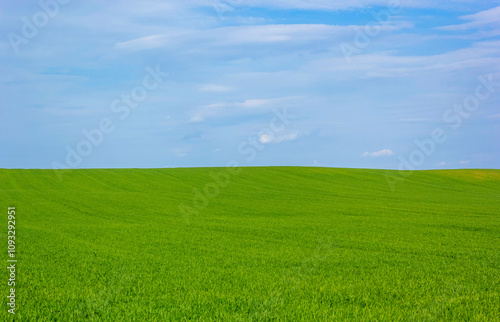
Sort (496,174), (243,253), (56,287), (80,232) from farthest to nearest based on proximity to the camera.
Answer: (496,174) → (80,232) → (243,253) → (56,287)

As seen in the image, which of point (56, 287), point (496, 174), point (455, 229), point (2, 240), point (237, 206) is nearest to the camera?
point (56, 287)

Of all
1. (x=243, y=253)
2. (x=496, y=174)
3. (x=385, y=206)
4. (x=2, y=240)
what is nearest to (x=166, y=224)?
(x=2, y=240)

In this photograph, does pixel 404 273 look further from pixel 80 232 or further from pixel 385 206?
pixel 385 206

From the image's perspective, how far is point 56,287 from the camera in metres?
11.9

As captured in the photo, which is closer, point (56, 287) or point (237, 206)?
point (56, 287)

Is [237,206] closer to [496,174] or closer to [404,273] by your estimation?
[404,273]

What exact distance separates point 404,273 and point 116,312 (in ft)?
29.1

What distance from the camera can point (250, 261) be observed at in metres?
15.9

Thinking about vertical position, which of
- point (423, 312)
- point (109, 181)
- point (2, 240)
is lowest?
point (423, 312)

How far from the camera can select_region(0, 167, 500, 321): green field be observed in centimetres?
1023

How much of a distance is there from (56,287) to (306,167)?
71.5 metres

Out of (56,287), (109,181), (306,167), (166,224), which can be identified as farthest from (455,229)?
(306,167)

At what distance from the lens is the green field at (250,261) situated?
10234 mm

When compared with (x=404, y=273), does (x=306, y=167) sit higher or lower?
higher
